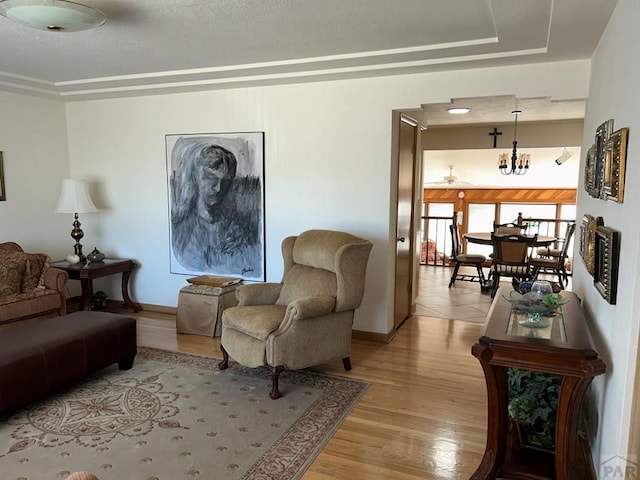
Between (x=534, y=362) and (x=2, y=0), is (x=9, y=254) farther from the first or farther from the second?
(x=534, y=362)

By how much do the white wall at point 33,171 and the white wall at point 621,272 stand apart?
16.6ft

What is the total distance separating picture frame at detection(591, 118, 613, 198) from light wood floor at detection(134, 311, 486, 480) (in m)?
1.45

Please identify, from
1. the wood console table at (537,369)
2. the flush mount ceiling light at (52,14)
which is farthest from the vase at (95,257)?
the wood console table at (537,369)

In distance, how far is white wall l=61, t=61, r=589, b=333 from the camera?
12.2 ft

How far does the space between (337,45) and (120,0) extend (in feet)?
4.52

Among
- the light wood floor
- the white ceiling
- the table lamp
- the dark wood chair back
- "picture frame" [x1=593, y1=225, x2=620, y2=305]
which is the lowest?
the light wood floor

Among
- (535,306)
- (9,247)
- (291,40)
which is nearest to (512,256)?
(535,306)

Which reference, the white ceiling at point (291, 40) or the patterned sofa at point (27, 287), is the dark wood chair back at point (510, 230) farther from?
the patterned sofa at point (27, 287)

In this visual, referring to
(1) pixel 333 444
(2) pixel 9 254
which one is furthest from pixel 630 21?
(2) pixel 9 254

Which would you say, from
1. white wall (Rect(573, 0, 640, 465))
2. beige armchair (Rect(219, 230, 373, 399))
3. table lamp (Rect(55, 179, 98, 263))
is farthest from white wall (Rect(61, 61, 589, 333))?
white wall (Rect(573, 0, 640, 465))

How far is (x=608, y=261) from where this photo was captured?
184cm

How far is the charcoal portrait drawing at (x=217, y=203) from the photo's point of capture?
4.44 meters

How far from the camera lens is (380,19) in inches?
105

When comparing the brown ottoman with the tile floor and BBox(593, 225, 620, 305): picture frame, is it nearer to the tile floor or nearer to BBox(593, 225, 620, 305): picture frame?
BBox(593, 225, 620, 305): picture frame
